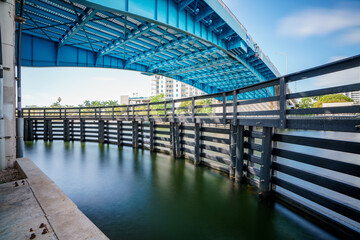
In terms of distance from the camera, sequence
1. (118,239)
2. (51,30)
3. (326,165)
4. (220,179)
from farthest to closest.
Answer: (51,30)
(220,179)
(326,165)
(118,239)

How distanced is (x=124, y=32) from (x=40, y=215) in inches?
395

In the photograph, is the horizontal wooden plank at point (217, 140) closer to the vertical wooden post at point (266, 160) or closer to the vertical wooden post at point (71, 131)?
the vertical wooden post at point (266, 160)

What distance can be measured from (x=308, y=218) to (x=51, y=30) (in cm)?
1321

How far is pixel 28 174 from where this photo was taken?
3.17 meters

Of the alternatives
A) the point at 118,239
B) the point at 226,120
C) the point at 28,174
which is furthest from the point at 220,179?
the point at 28,174

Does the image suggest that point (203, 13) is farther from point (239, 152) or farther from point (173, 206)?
point (173, 206)

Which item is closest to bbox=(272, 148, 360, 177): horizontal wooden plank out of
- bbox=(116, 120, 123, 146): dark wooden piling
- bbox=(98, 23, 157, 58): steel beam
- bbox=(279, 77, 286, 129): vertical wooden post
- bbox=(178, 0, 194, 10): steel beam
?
bbox=(279, 77, 286, 129): vertical wooden post

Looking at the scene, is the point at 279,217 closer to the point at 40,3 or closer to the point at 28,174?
the point at 28,174

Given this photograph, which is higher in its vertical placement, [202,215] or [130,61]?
[130,61]

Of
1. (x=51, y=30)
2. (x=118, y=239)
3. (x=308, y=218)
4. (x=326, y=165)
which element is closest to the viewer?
(x=118, y=239)

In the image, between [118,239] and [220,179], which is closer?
[118,239]

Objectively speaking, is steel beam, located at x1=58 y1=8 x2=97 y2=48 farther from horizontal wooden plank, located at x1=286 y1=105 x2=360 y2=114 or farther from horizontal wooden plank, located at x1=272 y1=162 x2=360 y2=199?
horizontal wooden plank, located at x1=272 y1=162 x2=360 y2=199

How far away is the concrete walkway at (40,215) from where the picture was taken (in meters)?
1.63

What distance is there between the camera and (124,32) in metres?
9.91
